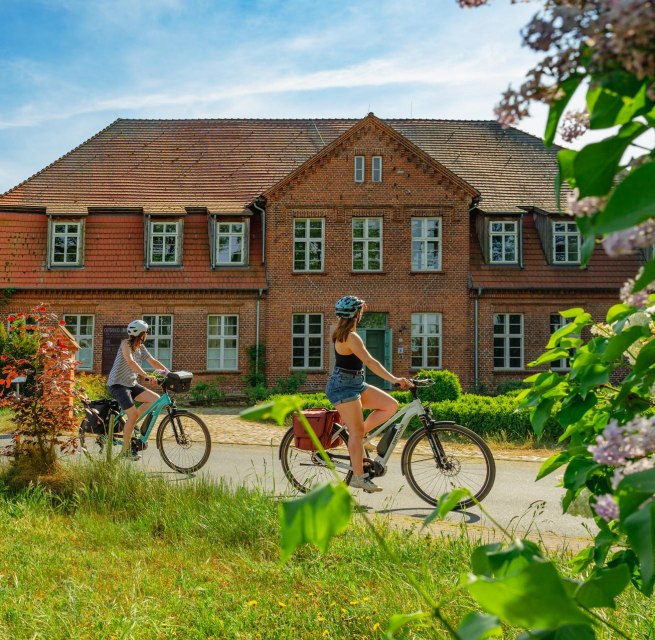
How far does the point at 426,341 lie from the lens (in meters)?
25.2

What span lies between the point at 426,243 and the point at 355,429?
19153mm

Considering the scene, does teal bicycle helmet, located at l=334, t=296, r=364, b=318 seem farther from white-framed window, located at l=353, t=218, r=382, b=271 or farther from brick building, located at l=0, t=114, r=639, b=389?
white-framed window, located at l=353, t=218, r=382, b=271

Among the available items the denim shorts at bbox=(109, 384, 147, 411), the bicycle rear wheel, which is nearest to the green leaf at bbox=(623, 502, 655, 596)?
the bicycle rear wheel

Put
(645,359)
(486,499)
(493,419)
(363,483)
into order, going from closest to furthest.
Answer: (645,359)
(363,483)
(486,499)
(493,419)

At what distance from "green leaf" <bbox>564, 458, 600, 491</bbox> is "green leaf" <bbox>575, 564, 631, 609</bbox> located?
1.34 feet

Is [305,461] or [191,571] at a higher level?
[305,461]

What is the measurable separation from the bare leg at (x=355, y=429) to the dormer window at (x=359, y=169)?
19236mm

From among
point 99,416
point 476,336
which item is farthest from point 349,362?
point 476,336

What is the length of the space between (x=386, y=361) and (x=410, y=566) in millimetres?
20549

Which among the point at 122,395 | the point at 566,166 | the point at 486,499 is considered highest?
the point at 566,166

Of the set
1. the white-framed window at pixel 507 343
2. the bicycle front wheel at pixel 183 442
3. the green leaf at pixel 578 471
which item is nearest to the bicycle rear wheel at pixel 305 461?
the bicycle front wheel at pixel 183 442

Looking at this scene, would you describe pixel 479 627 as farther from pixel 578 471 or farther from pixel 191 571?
pixel 191 571

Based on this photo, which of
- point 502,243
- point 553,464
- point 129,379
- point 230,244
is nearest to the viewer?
point 553,464

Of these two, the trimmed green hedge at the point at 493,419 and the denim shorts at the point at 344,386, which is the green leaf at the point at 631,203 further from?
the trimmed green hedge at the point at 493,419
